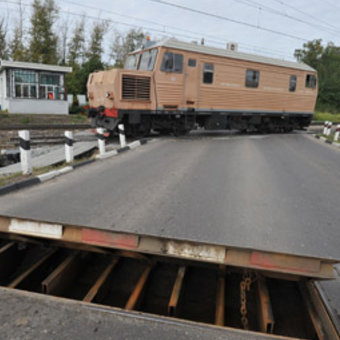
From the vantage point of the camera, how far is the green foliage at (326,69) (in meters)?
49.8

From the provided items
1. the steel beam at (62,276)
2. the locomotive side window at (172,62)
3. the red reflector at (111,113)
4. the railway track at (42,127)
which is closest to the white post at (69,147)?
the red reflector at (111,113)

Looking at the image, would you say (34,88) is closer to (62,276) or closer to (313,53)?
(62,276)

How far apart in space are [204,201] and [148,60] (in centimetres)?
872

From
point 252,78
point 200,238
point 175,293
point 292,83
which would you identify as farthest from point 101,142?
point 292,83

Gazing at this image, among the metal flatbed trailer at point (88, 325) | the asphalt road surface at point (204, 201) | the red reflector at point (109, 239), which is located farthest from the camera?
the asphalt road surface at point (204, 201)

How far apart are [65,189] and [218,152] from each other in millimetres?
5684

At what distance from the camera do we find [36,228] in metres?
3.52

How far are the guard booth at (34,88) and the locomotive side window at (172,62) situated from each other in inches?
618

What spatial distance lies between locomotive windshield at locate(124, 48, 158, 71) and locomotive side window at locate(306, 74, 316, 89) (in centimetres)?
938

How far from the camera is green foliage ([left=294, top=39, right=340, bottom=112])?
1959 inches

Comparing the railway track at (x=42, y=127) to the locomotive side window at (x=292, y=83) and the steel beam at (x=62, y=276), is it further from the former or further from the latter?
the steel beam at (x=62, y=276)

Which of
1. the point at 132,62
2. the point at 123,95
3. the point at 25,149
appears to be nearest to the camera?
the point at 25,149

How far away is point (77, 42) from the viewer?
138ft

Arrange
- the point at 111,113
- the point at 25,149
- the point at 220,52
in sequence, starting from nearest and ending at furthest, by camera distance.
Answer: the point at 25,149 < the point at 111,113 < the point at 220,52
